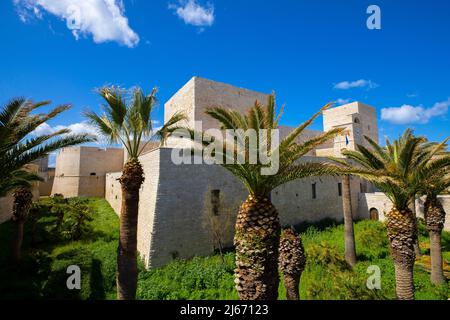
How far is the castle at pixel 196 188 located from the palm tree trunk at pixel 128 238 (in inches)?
30.3

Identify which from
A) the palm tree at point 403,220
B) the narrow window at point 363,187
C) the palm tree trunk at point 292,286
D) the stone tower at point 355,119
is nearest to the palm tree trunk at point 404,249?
the palm tree at point 403,220

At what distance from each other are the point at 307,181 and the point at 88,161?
2346 cm

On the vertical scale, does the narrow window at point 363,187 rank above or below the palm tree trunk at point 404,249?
above

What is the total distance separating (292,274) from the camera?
20.3 feet

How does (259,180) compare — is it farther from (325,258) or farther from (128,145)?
(325,258)

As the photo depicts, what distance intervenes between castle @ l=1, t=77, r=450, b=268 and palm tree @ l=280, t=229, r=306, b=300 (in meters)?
5.05

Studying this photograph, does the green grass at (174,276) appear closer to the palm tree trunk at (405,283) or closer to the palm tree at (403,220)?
the palm tree trunk at (405,283)

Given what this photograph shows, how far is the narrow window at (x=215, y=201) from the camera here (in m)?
12.0

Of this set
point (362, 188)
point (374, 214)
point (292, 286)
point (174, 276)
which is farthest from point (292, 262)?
point (362, 188)

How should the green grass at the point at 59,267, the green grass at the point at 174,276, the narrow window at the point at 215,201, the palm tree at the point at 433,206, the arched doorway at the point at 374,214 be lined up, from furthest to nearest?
the arched doorway at the point at 374,214 → the narrow window at the point at 215,201 → the green grass at the point at 59,267 → the green grass at the point at 174,276 → the palm tree at the point at 433,206

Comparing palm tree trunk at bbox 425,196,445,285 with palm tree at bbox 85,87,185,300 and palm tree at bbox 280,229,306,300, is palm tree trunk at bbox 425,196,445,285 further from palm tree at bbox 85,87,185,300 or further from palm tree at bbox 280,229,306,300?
palm tree at bbox 85,87,185,300

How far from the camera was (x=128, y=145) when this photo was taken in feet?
23.2
